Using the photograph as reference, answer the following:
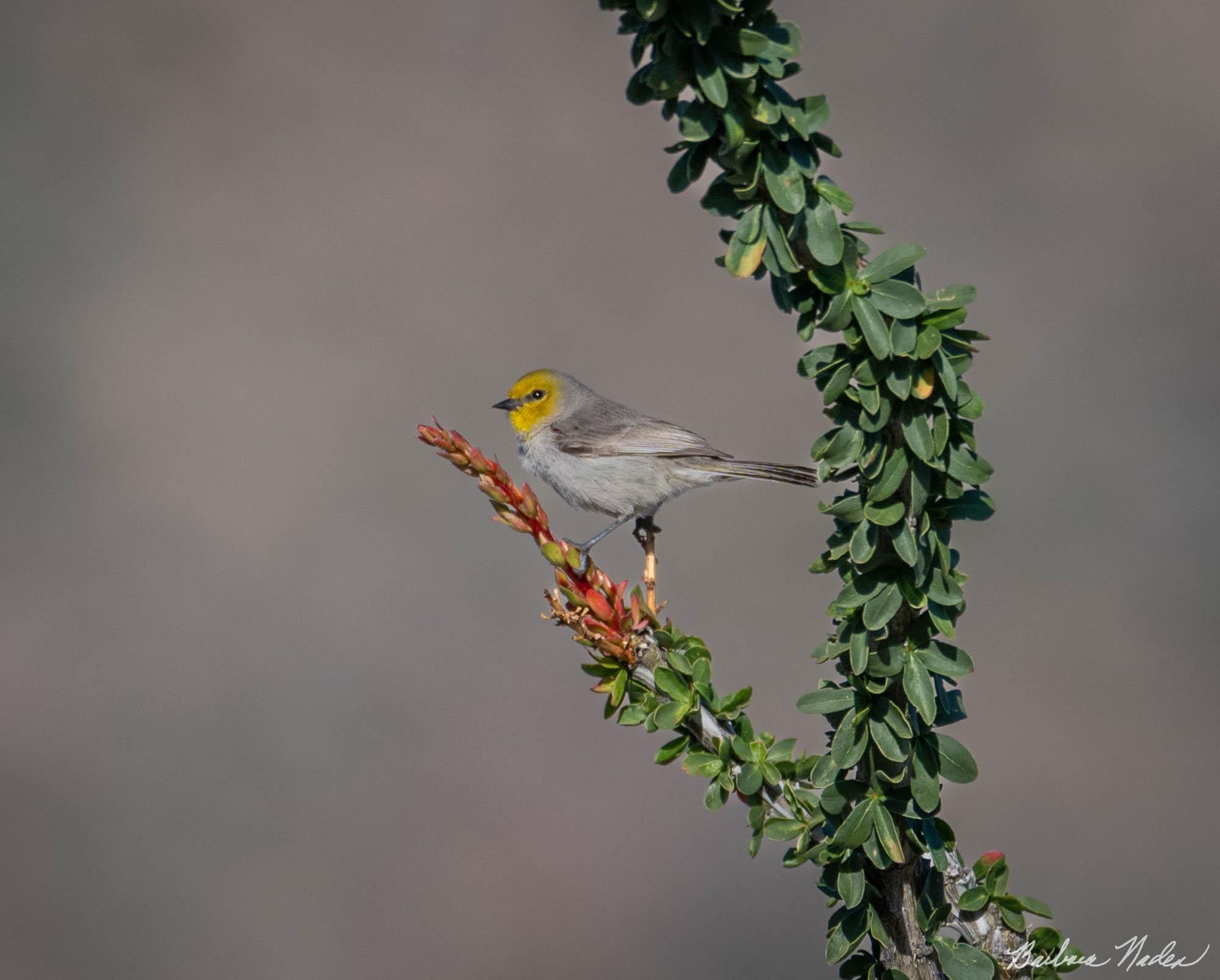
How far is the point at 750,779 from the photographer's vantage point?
154cm

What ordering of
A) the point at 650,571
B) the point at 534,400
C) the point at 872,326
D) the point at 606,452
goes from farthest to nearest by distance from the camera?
the point at 534,400 < the point at 606,452 < the point at 650,571 < the point at 872,326

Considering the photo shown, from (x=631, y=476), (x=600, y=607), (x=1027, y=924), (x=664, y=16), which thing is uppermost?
(x=631, y=476)

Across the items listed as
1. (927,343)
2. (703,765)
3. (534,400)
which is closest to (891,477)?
(927,343)

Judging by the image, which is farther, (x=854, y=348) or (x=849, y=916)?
(x=849, y=916)

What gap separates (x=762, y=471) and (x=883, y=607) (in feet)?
6.39

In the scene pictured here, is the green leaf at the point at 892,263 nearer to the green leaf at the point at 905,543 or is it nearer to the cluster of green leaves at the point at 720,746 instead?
the green leaf at the point at 905,543

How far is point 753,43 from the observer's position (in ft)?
3.97

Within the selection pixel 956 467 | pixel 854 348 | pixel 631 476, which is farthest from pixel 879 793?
pixel 631 476

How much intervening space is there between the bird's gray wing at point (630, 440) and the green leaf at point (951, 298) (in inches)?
85.9

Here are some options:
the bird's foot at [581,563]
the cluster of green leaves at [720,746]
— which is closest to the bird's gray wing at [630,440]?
the bird's foot at [581,563]

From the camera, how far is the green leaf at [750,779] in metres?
1.54

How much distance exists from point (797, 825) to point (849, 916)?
15 centimetres

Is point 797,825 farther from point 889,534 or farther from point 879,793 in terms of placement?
point 889,534

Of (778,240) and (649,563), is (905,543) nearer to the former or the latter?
(778,240)
